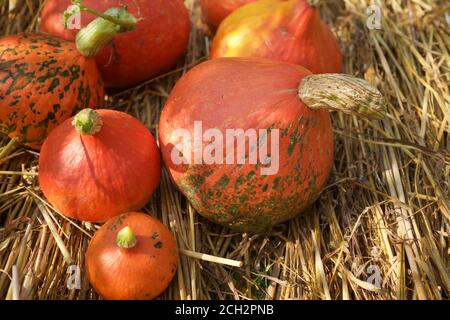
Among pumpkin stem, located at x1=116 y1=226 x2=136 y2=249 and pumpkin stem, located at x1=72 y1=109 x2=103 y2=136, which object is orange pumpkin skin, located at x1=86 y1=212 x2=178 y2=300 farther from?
pumpkin stem, located at x1=72 y1=109 x2=103 y2=136

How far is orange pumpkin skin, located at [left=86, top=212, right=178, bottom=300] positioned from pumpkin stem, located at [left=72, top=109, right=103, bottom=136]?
0.37 metres

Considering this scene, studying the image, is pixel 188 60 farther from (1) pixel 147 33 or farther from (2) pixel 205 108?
(2) pixel 205 108

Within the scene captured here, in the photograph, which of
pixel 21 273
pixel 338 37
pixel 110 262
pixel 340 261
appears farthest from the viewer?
pixel 338 37

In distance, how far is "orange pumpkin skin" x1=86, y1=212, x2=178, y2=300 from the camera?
1940mm

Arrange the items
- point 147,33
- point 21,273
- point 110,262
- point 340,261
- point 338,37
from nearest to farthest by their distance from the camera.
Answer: point 110,262 → point 21,273 → point 340,261 → point 147,33 → point 338,37

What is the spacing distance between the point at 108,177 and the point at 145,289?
461mm

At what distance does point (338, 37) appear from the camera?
324 centimetres

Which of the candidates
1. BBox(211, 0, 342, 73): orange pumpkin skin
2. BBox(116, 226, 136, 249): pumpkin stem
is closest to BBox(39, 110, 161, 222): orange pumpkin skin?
BBox(116, 226, 136, 249): pumpkin stem

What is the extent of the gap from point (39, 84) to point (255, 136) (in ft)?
3.14

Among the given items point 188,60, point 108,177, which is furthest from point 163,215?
point 188,60

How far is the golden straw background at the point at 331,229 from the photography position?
2156 mm

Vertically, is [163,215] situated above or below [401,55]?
below

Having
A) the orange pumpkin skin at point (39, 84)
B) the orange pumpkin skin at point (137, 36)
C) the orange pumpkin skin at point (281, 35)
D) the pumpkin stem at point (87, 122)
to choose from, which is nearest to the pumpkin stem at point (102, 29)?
the orange pumpkin skin at point (39, 84)
